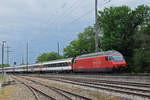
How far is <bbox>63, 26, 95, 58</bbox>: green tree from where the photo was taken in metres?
67.0

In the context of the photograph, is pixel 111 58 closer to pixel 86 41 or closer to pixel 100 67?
pixel 100 67

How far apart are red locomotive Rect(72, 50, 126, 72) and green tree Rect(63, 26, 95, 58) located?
28942 mm

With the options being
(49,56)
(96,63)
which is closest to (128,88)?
(96,63)

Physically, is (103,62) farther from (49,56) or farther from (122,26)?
(49,56)

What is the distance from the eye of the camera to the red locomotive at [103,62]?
2806 centimetres

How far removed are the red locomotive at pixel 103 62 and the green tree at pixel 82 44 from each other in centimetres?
2894

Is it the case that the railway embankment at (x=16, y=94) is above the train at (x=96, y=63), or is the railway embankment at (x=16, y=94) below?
below

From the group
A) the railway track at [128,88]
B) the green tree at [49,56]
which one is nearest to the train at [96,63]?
the railway track at [128,88]

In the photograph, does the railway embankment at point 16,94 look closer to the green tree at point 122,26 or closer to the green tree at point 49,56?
the green tree at point 122,26

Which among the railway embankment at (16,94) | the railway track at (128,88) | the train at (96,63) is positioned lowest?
the railway embankment at (16,94)

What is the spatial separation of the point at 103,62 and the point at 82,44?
39.3 m

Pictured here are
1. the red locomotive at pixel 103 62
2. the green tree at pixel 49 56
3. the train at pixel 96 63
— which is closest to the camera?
the red locomotive at pixel 103 62

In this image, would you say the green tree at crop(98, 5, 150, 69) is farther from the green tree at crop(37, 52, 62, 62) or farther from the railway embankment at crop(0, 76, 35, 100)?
the green tree at crop(37, 52, 62, 62)

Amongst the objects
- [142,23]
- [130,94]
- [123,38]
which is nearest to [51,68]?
[123,38]
